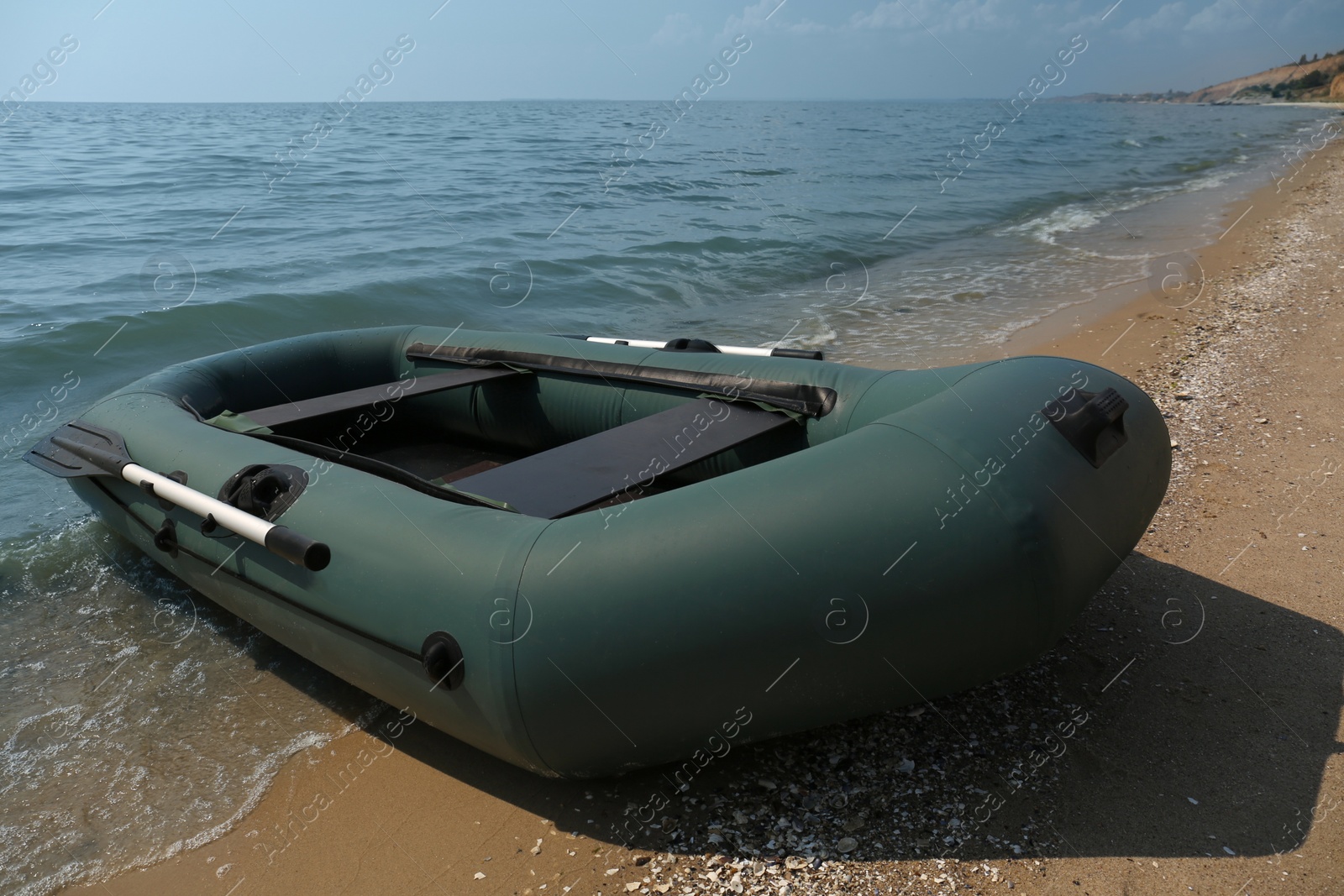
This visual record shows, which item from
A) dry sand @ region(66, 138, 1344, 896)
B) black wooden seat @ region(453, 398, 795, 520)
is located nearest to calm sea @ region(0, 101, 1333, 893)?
dry sand @ region(66, 138, 1344, 896)

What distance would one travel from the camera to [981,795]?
2420 mm

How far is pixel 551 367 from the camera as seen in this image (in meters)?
4.16

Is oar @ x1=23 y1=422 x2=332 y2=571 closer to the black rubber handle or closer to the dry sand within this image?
the black rubber handle

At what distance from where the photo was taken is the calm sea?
3.11 meters

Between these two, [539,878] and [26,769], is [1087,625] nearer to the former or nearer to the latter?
[539,878]

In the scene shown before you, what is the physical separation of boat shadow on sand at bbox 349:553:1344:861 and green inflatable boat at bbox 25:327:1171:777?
21 cm

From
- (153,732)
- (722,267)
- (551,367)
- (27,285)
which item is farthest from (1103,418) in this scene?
(27,285)

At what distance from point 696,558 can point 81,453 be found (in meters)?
2.93

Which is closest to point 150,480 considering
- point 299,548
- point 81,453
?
point 81,453

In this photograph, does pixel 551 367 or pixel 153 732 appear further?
pixel 551 367

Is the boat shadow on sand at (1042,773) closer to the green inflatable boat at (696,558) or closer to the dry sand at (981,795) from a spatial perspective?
the dry sand at (981,795)

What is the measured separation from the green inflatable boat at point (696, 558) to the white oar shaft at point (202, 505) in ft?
0.03

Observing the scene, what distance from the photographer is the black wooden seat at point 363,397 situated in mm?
3846

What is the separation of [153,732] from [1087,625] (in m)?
3.41
